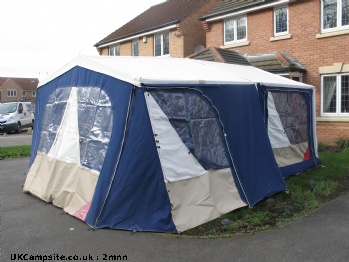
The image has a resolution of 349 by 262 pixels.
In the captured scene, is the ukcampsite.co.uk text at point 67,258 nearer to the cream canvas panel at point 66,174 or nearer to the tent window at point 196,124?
the cream canvas panel at point 66,174

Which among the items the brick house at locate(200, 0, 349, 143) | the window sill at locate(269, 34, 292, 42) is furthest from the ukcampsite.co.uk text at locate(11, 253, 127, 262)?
the window sill at locate(269, 34, 292, 42)

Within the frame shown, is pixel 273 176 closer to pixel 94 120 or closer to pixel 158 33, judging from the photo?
pixel 94 120

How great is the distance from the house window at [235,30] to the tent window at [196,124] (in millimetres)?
10650

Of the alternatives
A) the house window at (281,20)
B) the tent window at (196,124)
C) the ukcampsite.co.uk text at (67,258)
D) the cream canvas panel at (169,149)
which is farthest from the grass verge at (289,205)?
the house window at (281,20)

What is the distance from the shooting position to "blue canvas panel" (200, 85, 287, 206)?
6.17 m

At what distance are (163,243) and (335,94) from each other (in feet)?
34.3

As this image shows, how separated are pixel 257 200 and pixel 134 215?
235cm

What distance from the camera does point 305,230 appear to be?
513 centimetres

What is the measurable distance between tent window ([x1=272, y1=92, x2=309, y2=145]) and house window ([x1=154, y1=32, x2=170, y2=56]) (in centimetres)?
1166

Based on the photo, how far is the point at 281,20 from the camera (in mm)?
14344

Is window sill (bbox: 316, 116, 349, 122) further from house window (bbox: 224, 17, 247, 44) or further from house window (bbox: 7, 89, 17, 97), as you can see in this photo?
house window (bbox: 7, 89, 17, 97)

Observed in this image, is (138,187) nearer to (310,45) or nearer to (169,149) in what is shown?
(169,149)

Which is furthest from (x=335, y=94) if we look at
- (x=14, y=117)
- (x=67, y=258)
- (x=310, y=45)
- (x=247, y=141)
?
(x=14, y=117)

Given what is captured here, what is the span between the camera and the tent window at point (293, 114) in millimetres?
8215
